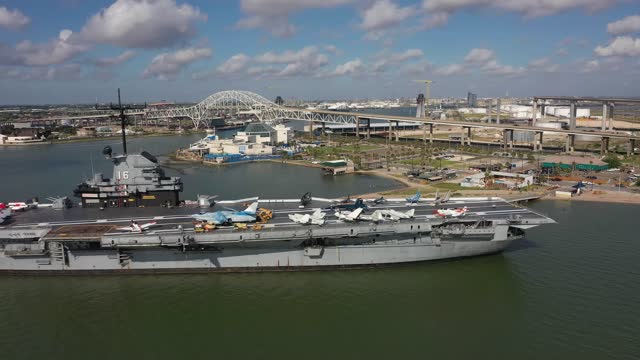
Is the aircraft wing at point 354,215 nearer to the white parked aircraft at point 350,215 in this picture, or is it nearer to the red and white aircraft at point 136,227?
the white parked aircraft at point 350,215

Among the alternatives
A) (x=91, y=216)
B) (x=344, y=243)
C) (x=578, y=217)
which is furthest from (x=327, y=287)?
(x=578, y=217)

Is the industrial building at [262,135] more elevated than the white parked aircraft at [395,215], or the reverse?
the industrial building at [262,135]

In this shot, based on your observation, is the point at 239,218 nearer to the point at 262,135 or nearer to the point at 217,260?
the point at 217,260

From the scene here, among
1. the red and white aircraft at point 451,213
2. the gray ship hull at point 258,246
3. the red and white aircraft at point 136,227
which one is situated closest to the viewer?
the gray ship hull at point 258,246

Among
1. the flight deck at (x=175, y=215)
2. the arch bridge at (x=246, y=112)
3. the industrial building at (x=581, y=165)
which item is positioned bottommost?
the industrial building at (x=581, y=165)

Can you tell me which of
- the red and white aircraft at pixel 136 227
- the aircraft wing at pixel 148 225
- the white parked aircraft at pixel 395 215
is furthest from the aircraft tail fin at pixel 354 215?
the red and white aircraft at pixel 136 227

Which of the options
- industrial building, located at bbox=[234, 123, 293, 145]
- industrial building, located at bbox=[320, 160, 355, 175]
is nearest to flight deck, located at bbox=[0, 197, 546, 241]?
industrial building, located at bbox=[320, 160, 355, 175]

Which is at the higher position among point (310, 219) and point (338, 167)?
point (310, 219)

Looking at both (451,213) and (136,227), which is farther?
(451,213)

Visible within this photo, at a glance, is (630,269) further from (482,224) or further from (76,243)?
(76,243)

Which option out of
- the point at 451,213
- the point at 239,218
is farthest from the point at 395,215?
the point at 239,218

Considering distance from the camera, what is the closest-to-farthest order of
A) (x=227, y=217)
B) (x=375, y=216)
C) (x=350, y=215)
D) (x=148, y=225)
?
1. (x=375, y=216)
2. (x=350, y=215)
3. (x=148, y=225)
4. (x=227, y=217)
